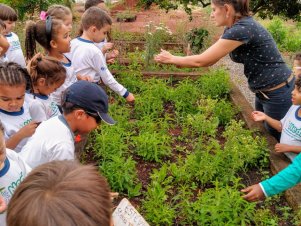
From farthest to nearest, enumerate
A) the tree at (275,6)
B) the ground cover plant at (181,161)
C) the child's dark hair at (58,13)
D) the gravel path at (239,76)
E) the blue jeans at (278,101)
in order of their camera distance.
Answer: the tree at (275,6), the gravel path at (239,76), the child's dark hair at (58,13), the blue jeans at (278,101), the ground cover plant at (181,161)

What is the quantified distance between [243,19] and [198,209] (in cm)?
165

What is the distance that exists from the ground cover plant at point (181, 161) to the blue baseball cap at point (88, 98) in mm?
937

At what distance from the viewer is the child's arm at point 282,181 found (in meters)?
2.37

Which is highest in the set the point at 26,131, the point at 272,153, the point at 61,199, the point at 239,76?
the point at 61,199

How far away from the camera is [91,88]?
2.25 metres

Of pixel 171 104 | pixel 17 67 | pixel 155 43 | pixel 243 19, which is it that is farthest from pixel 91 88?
pixel 155 43

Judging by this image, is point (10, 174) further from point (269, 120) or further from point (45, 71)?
point (269, 120)

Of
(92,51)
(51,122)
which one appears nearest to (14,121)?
(51,122)

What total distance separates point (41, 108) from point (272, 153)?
220cm

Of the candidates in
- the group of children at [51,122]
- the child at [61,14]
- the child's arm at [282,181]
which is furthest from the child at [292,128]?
the child at [61,14]

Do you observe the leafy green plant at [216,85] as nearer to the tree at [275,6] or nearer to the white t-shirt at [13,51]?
the white t-shirt at [13,51]

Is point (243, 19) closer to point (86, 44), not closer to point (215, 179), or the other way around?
point (215, 179)

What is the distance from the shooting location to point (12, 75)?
8.45ft

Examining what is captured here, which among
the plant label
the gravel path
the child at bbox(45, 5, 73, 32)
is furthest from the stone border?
the child at bbox(45, 5, 73, 32)
